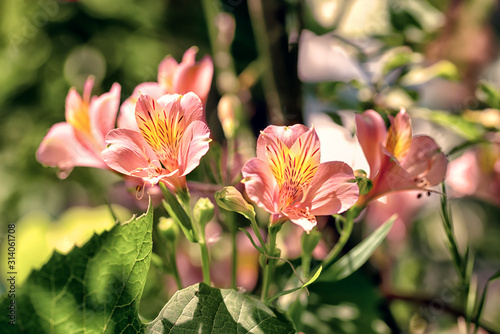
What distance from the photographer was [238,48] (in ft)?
3.16

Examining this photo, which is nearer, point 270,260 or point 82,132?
point 270,260

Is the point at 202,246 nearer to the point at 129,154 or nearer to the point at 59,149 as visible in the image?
the point at 129,154

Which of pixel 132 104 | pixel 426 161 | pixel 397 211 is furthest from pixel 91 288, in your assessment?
pixel 397 211

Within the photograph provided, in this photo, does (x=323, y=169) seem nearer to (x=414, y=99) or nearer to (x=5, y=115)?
(x=414, y=99)

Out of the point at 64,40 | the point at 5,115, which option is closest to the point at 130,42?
the point at 64,40

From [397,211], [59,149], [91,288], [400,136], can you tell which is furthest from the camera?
[397,211]

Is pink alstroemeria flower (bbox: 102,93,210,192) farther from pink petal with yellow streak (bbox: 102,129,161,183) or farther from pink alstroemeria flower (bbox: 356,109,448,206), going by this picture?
pink alstroemeria flower (bbox: 356,109,448,206)

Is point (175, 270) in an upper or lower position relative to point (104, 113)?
lower

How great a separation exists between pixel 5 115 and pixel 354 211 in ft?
3.93

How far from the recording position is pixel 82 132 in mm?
545

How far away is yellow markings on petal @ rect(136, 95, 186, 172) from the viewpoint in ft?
A: 1.38

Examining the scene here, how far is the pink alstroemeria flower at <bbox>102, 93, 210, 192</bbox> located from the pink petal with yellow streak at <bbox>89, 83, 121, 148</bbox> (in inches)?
2.9

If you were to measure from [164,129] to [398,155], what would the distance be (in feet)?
0.67

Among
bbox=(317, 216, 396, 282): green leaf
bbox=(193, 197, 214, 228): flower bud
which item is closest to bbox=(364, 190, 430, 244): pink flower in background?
bbox=(317, 216, 396, 282): green leaf
